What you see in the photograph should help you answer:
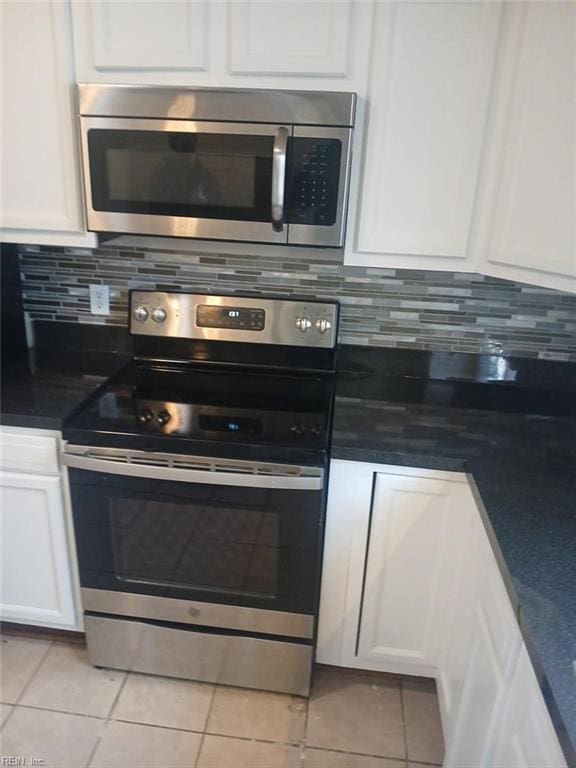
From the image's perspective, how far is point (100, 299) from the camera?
6.82 feet

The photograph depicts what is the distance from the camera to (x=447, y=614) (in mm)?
1675

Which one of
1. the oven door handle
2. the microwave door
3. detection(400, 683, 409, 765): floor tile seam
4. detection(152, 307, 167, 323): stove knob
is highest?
the microwave door

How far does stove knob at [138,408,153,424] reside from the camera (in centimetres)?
165

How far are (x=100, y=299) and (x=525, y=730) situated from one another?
1.74 metres

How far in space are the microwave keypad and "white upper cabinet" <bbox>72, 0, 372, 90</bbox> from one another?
0.15 m

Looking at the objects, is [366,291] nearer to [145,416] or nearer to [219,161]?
[219,161]

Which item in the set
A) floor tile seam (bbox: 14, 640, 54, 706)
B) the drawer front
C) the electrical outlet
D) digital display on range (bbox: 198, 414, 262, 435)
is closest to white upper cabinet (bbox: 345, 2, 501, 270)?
digital display on range (bbox: 198, 414, 262, 435)

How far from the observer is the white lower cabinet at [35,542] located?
170cm

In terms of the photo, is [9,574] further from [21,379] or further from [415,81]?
[415,81]

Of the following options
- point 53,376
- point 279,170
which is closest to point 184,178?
point 279,170

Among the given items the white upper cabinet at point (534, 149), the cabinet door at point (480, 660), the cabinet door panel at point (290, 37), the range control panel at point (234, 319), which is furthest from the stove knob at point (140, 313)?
the cabinet door at point (480, 660)

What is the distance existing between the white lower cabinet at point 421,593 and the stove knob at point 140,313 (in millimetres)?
830

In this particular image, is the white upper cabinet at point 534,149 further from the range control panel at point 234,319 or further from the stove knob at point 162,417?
the stove knob at point 162,417

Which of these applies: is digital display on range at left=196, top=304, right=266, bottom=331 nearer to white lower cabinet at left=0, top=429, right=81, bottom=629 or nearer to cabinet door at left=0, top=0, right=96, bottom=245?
cabinet door at left=0, top=0, right=96, bottom=245
